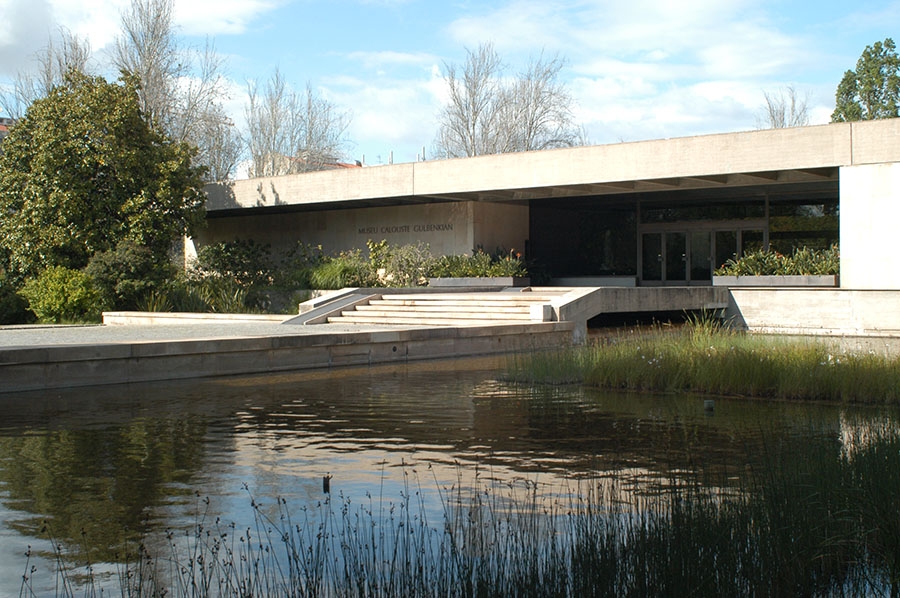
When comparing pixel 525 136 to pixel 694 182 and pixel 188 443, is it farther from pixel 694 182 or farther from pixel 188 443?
pixel 188 443

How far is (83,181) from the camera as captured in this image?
83.9 feet

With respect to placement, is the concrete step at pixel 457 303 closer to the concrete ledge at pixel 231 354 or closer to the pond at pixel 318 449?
the concrete ledge at pixel 231 354

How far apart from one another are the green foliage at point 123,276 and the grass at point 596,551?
65.0 feet

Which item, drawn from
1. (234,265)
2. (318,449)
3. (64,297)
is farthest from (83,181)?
(318,449)

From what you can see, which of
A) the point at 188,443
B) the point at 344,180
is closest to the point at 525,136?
the point at 344,180

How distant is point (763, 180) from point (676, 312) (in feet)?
13.3

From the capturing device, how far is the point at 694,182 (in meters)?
24.7

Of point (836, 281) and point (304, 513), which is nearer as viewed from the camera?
point (304, 513)

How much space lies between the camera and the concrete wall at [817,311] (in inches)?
800

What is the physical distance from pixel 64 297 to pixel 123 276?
1483mm

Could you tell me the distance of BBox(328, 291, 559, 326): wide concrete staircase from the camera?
19984mm

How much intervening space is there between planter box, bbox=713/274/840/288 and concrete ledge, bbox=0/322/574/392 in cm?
847

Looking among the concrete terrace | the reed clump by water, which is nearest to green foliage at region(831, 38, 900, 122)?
the concrete terrace

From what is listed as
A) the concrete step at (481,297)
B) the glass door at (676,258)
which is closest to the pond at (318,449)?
the concrete step at (481,297)
